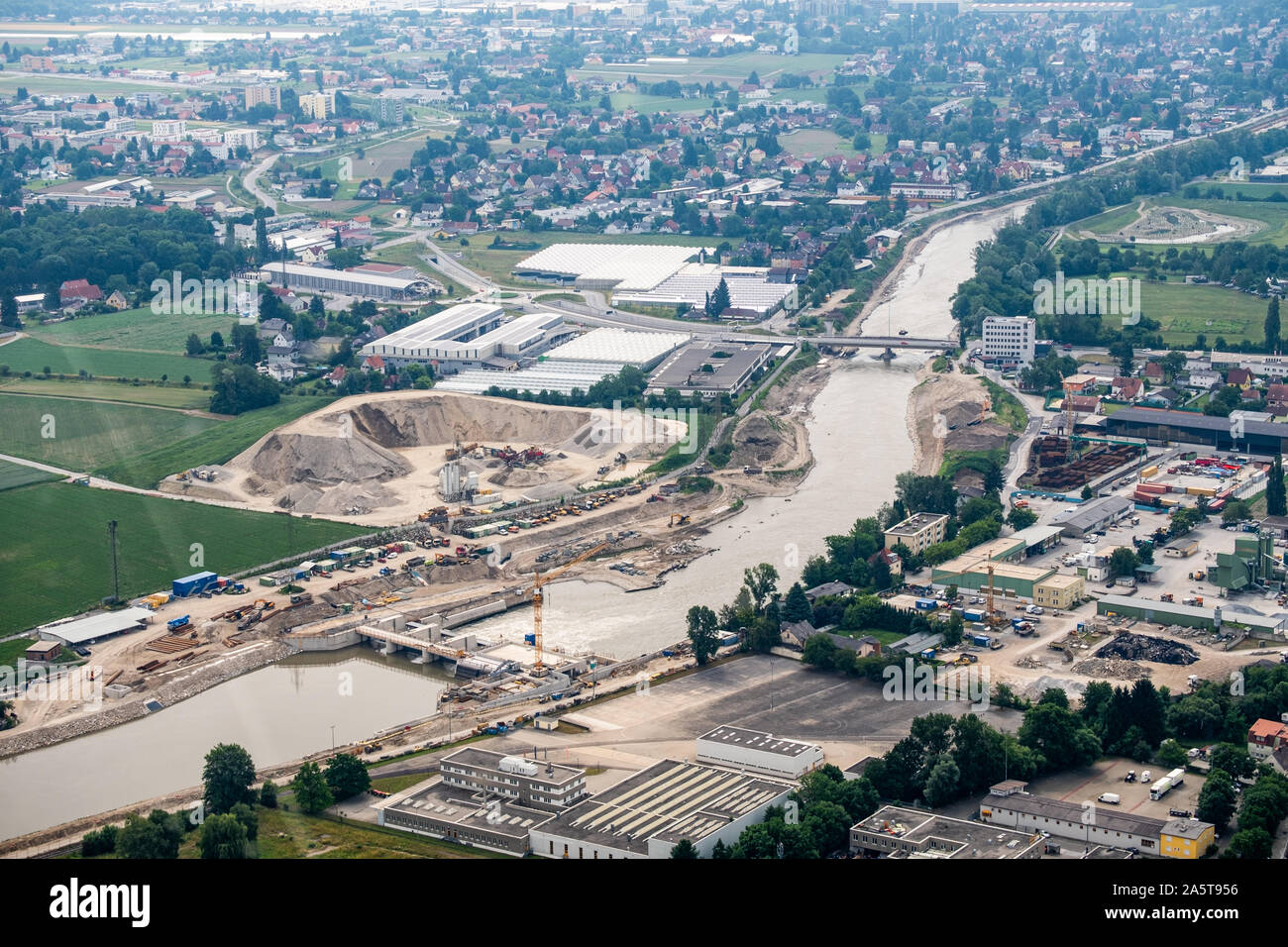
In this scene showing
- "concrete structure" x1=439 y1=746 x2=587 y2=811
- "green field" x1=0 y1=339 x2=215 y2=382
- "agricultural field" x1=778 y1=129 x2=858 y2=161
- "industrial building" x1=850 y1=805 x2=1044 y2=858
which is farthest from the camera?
"agricultural field" x1=778 y1=129 x2=858 y2=161

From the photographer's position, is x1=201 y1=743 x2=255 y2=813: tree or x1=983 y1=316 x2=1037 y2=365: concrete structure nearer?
x1=201 y1=743 x2=255 y2=813: tree

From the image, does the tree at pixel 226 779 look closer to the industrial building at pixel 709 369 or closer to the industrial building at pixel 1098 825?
the industrial building at pixel 1098 825

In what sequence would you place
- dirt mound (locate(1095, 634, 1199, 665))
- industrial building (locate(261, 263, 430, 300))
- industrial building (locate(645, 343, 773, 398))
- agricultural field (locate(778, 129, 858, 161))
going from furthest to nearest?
1. agricultural field (locate(778, 129, 858, 161))
2. industrial building (locate(261, 263, 430, 300))
3. industrial building (locate(645, 343, 773, 398))
4. dirt mound (locate(1095, 634, 1199, 665))

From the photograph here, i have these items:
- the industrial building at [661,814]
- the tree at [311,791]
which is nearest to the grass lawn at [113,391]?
the tree at [311,791]

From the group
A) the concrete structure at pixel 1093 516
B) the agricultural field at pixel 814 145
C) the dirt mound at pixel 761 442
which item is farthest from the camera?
the agricultural field at pixel 814 145

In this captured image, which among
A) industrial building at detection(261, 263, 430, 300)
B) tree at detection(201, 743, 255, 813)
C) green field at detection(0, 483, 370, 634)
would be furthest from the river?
industrial building at detection(261, 263, 430, 300)

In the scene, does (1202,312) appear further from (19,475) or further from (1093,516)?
(19,475)

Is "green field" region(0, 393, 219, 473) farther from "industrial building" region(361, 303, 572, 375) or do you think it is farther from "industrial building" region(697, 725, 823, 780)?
"industrial building" region(697, 725, 823, 780)
